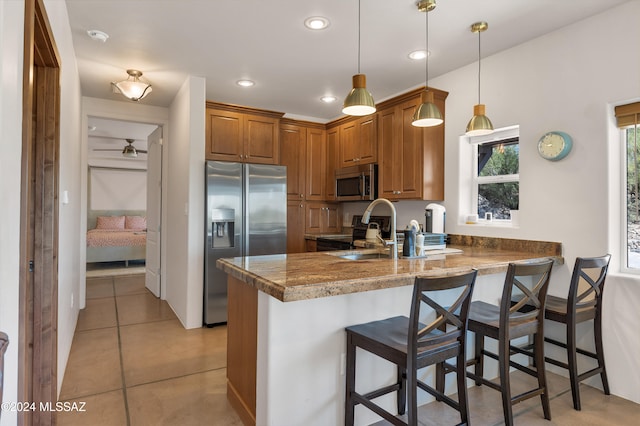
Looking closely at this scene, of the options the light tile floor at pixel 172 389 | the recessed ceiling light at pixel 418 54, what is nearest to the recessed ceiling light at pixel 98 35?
the recessed ceiling light at pixel 418 54

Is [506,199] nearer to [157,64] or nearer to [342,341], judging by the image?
[342,341]

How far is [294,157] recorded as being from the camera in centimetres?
495

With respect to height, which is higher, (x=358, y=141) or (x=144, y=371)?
(x=358, y=141)

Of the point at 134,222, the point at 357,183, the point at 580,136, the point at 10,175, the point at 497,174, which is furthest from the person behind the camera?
the point at 134,222

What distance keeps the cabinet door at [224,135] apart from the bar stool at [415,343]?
2.96 m

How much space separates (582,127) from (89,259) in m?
7.92

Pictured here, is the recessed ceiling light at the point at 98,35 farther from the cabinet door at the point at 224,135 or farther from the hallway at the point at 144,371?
the hallway at the point at 144,371

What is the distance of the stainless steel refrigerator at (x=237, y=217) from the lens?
3.80 metres

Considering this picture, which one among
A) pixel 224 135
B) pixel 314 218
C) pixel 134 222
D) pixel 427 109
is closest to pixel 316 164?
pixel 314 218

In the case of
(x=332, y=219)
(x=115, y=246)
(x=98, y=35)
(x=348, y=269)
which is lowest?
(x=115, y=246)

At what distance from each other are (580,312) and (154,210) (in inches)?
189

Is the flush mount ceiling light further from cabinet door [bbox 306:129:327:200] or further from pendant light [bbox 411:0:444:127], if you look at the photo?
pendant light [bbox 411:0:444:127]

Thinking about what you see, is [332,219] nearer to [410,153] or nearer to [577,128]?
[410,153]

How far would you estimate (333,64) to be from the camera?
3.35 meters
